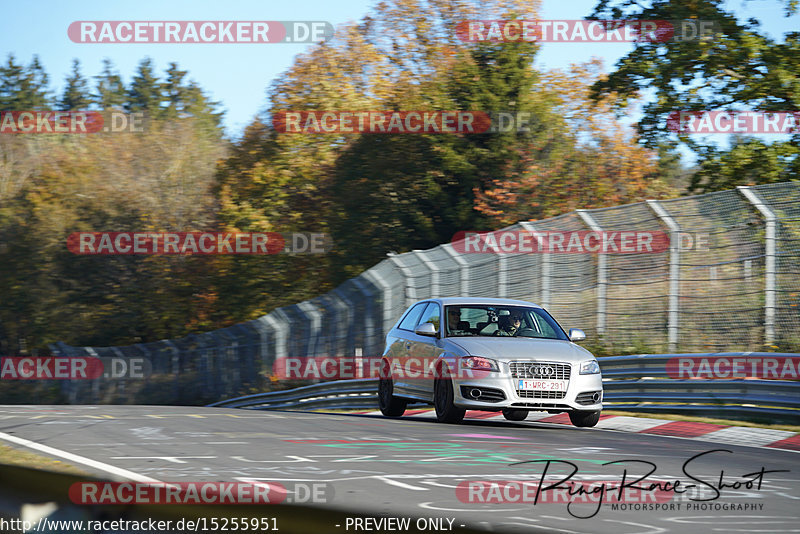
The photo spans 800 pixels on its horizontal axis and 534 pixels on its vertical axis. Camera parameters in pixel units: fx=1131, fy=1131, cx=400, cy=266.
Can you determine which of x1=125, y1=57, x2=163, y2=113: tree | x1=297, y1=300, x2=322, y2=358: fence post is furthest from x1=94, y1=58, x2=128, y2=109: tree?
x1=297, y1=300, x2=322, y2=358: fence post

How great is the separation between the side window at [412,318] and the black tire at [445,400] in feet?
5.48

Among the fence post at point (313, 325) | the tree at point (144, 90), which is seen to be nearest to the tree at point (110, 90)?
the tree at point (144, 90)

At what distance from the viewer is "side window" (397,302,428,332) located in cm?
1480

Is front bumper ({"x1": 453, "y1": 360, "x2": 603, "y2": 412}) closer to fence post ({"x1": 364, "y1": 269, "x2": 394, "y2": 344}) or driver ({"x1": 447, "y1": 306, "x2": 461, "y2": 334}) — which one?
driver ({"x1": 447, "y1": 306, "x2": 461, "y2": 334})

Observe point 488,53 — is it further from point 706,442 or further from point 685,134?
point 706,442

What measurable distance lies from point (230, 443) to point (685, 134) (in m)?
17.4

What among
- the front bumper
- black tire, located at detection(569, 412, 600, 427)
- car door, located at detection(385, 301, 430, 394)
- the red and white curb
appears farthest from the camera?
car door, located at detection(385, 301, 430, 394)

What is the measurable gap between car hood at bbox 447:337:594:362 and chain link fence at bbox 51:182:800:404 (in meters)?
2.75

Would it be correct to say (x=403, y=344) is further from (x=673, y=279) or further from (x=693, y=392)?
(x=673, y=279)

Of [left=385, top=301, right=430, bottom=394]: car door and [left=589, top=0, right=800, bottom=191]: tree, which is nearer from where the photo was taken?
[left=385, top=301, right=430, bottom=394]: car door

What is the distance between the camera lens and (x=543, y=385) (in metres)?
12.3

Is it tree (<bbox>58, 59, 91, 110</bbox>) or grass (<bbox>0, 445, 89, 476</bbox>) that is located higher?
tree (<bbox>58, 59, 91, 110</bbox>)

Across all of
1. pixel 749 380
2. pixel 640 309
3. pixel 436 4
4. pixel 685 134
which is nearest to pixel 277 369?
pixel 685 134

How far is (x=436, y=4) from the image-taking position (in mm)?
51562
